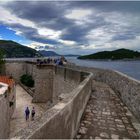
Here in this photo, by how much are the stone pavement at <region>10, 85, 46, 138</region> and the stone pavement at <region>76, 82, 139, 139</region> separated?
8094 mm

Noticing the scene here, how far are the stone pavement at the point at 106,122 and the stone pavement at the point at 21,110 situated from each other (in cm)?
809

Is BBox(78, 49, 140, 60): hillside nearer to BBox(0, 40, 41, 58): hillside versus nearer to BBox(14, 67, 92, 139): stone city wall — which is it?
BBox(0, 40, 41, 58): hillside

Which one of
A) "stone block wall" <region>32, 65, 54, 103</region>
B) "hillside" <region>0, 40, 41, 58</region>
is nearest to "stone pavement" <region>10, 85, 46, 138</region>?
"stone block wall" <region>32, 65, 54, 103</region>

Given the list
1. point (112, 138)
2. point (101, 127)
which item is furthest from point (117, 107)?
point (112, 138)

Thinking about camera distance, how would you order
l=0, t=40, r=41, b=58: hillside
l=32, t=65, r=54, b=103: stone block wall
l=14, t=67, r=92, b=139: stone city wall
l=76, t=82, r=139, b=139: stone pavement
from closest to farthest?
1. l=14, t=67, r=92, b=139: stone city wall
2. l=76, t=82, r=139, b=139: stone pavement
3. l=32, t=65, r=54, b=103: stone block wall
4. l=0, t=40, r=41, b=58: hillside

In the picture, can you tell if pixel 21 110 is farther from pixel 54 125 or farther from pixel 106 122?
pixel 54 125

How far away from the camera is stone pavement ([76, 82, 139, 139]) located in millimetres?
6683

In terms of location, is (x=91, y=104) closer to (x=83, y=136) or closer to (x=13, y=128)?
(x=83, y=136)

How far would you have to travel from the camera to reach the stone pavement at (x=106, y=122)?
21.9ft

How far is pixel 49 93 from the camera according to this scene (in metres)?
25.5

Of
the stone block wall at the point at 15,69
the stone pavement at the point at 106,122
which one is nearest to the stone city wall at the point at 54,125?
the stone pavement at the point at 106,122

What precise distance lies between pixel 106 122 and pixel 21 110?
17853 millimetres

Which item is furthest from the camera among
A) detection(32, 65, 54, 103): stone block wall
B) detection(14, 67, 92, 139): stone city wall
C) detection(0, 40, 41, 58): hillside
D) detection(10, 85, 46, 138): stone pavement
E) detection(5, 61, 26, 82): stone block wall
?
detection(0, 40, 41, 58): hillside

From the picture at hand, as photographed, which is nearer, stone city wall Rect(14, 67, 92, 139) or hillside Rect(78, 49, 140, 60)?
stone city wall Rect(14, 67, 92, 139)
